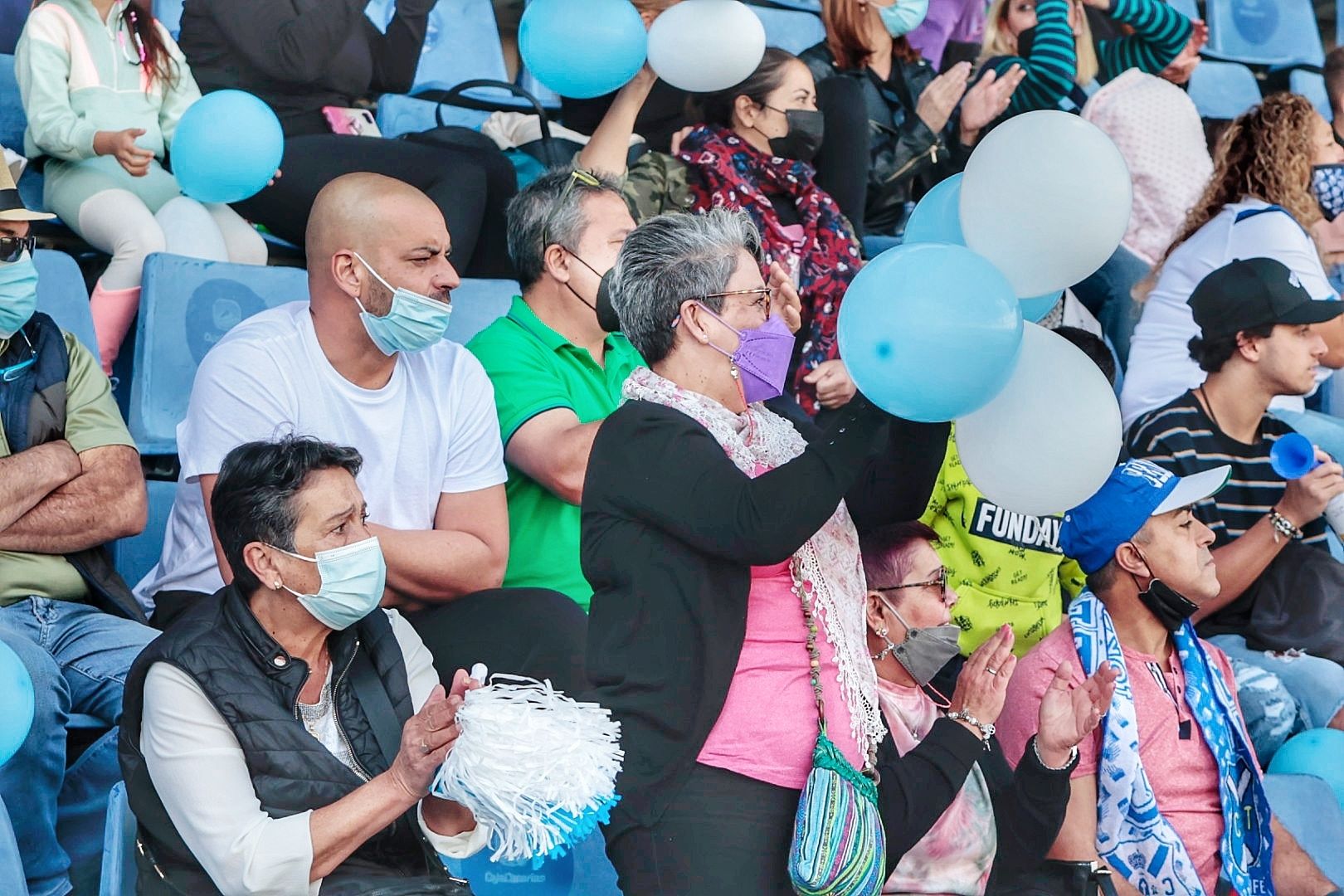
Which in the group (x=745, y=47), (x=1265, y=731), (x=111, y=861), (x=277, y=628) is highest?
(x=745, y=47)

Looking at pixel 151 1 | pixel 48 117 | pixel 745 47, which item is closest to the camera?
pixel 48 117

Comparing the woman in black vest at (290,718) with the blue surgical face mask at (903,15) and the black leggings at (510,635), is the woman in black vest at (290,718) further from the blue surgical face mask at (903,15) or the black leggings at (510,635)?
the blue surgical face mask at (903,15)

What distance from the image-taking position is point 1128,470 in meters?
2.86

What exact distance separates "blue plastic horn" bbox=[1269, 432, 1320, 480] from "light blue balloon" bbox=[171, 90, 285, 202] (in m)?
2.06

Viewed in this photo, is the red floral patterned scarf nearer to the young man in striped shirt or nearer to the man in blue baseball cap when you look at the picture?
the young man in striped shirt

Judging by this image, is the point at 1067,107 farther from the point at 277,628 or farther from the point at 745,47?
the point at 277,628

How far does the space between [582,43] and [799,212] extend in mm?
671

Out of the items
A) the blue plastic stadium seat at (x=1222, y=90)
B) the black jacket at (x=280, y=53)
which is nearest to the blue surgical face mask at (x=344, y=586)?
the black jacket at (x=280, y=53)

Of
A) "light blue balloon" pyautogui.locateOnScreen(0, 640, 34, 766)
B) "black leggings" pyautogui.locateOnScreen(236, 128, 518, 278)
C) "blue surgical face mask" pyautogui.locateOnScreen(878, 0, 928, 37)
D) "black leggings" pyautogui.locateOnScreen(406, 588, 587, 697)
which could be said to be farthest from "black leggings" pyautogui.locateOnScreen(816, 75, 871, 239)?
"light blue balloon" pyautogui.locateOnScreen(0, 640, 34, 766)

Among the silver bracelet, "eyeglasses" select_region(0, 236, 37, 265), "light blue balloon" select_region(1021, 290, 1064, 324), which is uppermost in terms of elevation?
"light blue balloon" select_region(1021, 290, 1064, 324)

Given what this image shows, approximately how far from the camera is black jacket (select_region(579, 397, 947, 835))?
6.14 feet

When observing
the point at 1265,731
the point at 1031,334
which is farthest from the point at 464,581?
the point at 1265,731

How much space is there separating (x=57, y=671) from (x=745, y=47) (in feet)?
5.99

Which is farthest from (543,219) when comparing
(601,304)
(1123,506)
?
(1123,506)
